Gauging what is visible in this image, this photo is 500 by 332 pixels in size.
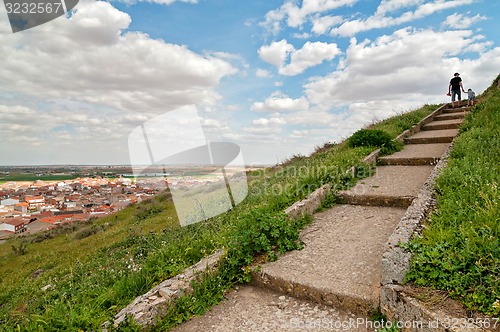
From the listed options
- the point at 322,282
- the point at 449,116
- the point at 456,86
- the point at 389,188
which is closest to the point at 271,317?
the point at 322,282

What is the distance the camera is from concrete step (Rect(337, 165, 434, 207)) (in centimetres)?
488

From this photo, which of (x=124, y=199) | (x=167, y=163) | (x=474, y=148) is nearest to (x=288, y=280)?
(x=167, y=163)

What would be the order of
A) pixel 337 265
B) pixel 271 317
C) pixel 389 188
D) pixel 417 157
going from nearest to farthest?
pixel 271 317 < pixel 337 265 < pixel 389 188 < pixel 417 157

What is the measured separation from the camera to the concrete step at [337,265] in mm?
2678

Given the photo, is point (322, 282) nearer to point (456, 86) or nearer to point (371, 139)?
point (371, 139)

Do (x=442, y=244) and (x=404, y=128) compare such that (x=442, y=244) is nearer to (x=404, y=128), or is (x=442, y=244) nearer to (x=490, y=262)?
(x=490, y=262)

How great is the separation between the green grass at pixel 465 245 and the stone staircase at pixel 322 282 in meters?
0.52

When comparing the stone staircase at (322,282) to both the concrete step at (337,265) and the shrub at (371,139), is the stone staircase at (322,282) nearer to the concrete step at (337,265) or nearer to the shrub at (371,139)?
the concrete step at (337,265)

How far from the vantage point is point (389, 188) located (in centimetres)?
542

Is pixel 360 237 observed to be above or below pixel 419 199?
below

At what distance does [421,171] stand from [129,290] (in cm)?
655

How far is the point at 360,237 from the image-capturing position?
382 cm

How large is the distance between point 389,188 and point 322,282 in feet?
11.0

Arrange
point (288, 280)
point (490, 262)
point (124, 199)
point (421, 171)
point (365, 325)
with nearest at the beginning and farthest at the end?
point (490, 262) → point (365, 325) → point (288, 280) → point (421, 171) → point (124, 199)
